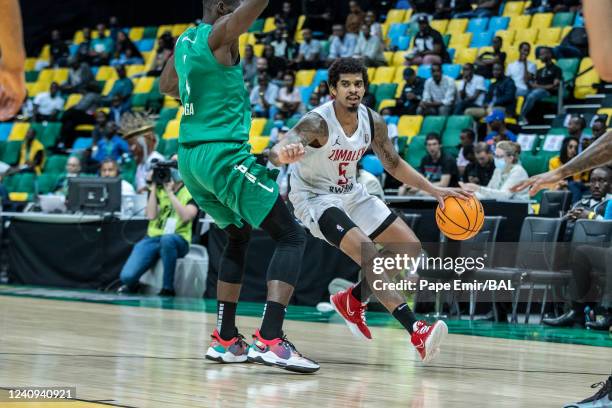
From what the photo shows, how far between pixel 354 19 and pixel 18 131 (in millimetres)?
7563

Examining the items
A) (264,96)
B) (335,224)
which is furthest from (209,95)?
(264,96)

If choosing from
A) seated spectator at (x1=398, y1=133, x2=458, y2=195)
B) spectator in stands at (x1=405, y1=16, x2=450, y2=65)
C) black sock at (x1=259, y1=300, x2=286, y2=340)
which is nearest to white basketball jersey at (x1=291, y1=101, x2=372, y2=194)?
black sock at (x1=259, y1=300, x2=286, y2=340)

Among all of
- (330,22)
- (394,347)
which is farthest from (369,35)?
(394,347)

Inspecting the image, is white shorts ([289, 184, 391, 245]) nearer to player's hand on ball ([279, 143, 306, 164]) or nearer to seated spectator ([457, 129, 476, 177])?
player's hand on ball ([279, 143, 306, 164])

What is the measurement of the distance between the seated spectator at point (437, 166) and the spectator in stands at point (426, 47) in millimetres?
3773

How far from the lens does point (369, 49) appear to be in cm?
1788

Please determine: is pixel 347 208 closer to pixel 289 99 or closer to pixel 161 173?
pixel 161 173

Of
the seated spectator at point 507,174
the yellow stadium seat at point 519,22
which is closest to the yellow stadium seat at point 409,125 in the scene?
the yellow stadium seat at point 519,22

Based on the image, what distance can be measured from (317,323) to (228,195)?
372 cm

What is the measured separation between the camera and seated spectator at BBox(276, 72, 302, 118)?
1692 cm

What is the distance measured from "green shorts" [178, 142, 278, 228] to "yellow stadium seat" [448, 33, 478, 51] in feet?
40.3

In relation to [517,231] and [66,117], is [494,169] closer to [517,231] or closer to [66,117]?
[517,231]

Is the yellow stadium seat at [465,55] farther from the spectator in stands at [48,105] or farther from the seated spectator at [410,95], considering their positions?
the spectator in stands at [48,105]

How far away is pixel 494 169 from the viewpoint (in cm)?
1239
